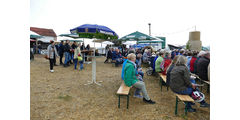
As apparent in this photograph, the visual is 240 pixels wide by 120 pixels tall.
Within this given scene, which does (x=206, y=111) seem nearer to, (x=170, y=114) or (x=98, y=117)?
(x=170, y=114)

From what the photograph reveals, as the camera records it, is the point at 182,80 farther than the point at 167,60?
No

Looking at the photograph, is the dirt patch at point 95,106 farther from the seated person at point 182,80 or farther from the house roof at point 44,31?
the house roof at point 44,31

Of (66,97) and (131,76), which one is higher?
(131,76)

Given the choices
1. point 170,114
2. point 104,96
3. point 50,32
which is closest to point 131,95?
point 104,96

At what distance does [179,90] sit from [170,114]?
0.59 meters

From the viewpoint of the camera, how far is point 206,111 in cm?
320

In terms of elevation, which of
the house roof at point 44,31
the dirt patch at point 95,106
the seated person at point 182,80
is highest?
the house roof at point 44,31

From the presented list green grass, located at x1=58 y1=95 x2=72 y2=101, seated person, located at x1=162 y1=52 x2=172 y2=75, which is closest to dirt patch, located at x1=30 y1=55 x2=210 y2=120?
green grass, located at x1=58 y1=95 x2=72 y2=101

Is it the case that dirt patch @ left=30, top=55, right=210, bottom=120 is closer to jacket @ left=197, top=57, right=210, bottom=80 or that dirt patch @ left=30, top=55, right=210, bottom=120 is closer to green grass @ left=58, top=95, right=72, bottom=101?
green grass @ left=58, top=95, right=72, bottom=101

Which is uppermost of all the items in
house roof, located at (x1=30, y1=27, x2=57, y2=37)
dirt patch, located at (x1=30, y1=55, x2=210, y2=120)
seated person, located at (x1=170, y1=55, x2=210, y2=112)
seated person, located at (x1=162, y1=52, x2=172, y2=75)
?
house roof, located at (x1=30, y1=27, x2=57, y2=37)

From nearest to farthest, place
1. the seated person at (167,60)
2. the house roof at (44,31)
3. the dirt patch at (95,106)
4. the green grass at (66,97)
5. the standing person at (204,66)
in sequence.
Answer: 1. the dirt patch at (95,106)
2. the green grass at (66,97)
3. the standing person at (204,66)
4. the seated person at (167,60)
5. the house roof at (44,31)

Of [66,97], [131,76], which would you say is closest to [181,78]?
[131,76]

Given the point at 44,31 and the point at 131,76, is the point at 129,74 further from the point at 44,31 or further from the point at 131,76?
the point at 44,31

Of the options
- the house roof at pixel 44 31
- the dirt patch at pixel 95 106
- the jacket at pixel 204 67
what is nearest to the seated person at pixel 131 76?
the dirt patch at pixel 95 106
